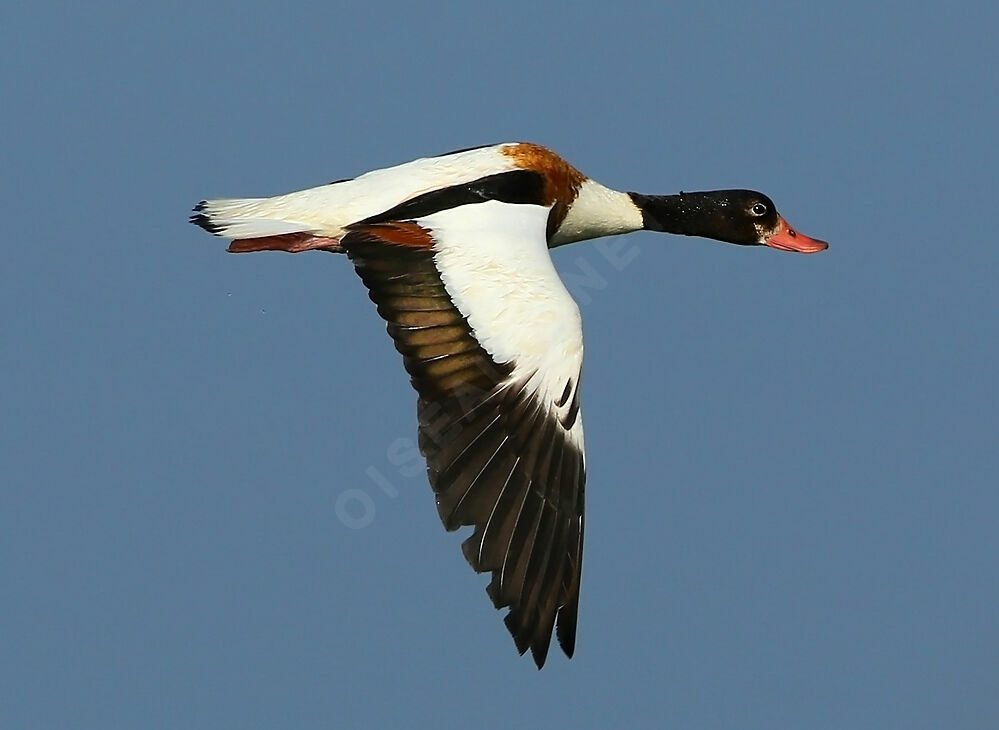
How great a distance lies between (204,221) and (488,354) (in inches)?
79.9

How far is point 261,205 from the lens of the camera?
7.30 meters

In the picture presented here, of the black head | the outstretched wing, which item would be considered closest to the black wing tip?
the outstretched wing

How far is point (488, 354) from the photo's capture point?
5.84 m

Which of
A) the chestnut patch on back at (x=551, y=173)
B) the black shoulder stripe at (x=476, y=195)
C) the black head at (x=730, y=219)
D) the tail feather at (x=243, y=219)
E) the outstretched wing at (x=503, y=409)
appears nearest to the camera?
the outstretched wing at (x=503, y=409)

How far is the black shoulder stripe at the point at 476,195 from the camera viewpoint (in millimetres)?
6699

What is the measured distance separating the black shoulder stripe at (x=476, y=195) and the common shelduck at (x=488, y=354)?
10mm

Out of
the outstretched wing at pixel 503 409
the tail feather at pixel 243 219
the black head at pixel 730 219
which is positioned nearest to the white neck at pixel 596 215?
the black head at pixel 730 219

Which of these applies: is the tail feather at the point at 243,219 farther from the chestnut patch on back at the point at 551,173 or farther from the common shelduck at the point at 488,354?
the chestnut patch on back at the point at 551,173

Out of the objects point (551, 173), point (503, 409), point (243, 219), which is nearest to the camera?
point (503, 409)

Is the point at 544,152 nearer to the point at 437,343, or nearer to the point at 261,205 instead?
the point at 261,205

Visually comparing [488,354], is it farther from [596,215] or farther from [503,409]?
[596,215]

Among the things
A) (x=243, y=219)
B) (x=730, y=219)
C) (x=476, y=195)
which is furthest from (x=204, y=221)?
(x=730, y=219)

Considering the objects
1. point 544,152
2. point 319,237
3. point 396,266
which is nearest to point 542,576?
point 396,266

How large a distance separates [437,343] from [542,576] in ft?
3.22
